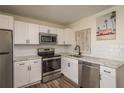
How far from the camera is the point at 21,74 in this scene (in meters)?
2.42

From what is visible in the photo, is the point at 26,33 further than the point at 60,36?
No

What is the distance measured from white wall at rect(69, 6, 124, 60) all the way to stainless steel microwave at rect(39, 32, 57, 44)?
1265mm

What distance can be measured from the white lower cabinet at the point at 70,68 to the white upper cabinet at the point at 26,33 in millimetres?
1297

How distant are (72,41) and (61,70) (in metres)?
1.37

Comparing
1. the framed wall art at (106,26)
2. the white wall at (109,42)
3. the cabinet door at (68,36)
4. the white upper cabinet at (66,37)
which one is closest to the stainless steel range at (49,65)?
the white upper cabinet at (66,37)

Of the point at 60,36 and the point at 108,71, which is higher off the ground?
the point at 60,36

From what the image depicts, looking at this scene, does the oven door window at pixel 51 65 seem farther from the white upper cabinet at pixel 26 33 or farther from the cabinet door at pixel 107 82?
the cabinet door at pixel 107 82

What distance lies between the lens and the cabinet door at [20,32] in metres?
2.58

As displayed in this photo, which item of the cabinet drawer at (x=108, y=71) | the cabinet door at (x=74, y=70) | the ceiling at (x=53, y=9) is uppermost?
the ceiling at (x=53, y=9)

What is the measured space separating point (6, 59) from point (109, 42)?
2.72 m

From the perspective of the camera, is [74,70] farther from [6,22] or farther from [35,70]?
[6,22]

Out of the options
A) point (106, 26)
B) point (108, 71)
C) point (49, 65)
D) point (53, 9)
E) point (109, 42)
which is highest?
point (53, 9)

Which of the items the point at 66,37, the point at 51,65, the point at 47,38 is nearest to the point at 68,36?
the point at 66,37
